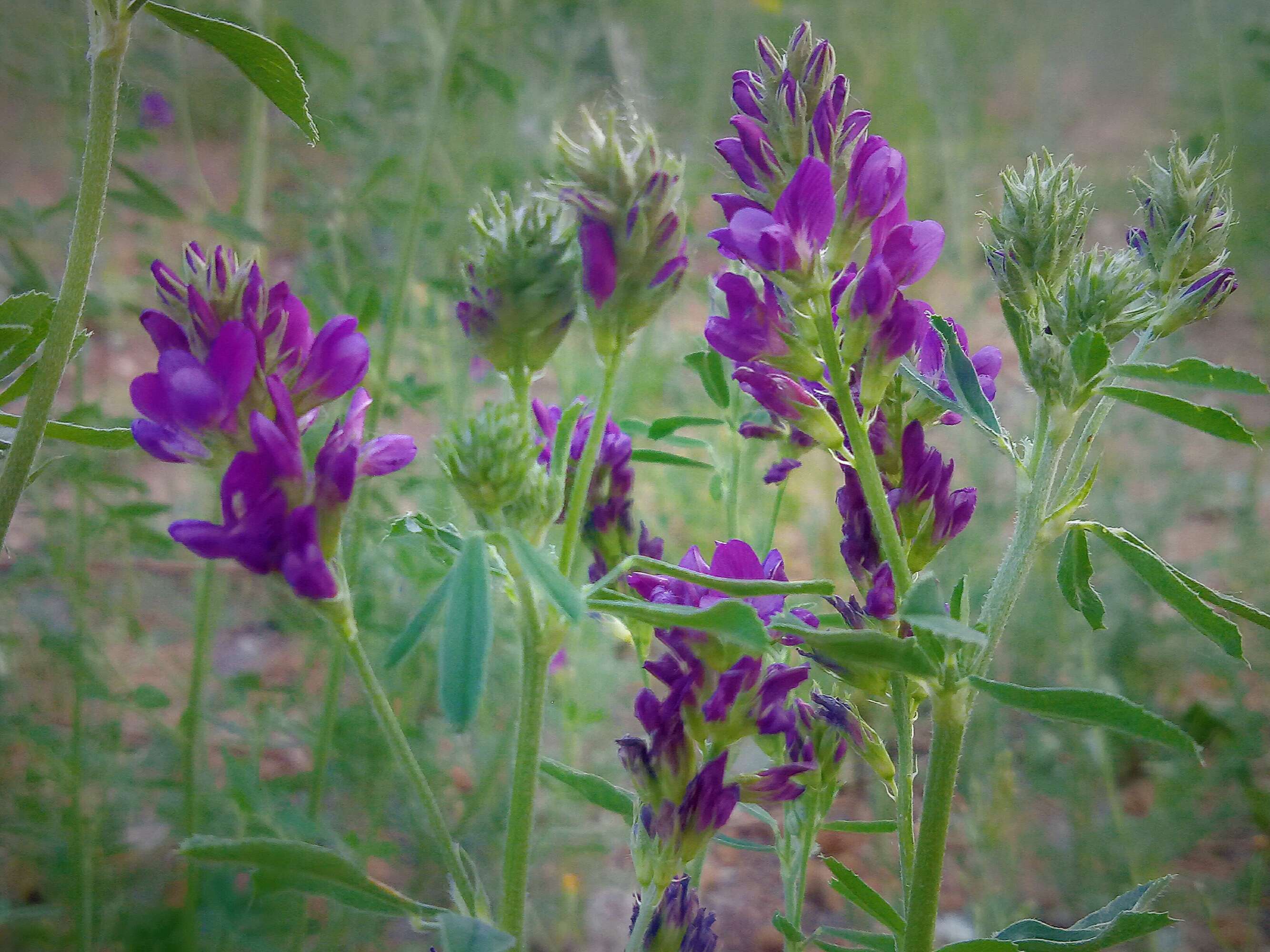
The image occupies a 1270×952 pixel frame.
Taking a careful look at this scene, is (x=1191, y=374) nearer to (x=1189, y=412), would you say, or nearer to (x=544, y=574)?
(x=1189, y=412)

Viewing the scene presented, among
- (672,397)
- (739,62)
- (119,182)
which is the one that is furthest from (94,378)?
(739,62)

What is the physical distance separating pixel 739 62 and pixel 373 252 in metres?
3.51

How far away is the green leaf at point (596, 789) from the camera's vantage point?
2.43 ft

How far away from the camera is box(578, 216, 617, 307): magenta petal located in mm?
562

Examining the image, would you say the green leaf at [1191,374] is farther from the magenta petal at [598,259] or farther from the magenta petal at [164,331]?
the magenta petal at [164,331]

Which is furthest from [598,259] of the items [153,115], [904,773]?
[153,115]

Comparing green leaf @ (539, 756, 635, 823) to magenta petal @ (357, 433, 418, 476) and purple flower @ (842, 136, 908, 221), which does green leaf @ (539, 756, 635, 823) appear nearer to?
magenta petal @ (357, 433, 418, 476)

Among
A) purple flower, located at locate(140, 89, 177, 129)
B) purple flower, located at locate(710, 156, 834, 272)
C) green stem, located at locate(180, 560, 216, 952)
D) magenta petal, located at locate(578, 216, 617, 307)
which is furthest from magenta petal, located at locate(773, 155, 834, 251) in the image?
purple flower, located at locate(140, 89, 177, 129)

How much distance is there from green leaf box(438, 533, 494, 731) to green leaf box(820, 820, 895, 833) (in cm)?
39

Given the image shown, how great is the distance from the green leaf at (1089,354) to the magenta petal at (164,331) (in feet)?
1.73

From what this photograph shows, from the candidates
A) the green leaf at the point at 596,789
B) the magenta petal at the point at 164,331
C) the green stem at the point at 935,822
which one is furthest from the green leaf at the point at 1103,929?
the magenta petal at the point at 164,331

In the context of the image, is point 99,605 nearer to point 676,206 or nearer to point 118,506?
point 118,506

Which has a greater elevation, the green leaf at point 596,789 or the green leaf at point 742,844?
the green leaf at point 596,789

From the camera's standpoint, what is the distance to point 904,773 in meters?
0.67
